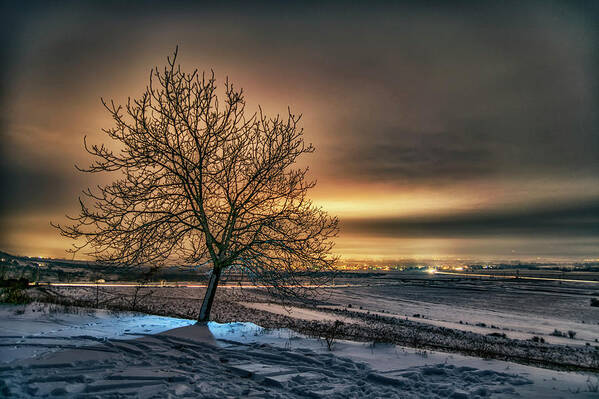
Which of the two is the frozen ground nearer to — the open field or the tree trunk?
the tree trunk

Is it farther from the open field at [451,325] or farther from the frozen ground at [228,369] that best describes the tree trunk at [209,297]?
the open field at [451,325]

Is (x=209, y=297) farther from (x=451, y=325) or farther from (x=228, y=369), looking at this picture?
(x=451, y=325)

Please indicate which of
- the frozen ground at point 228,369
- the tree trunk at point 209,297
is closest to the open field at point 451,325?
the tree trunk at point 209,297

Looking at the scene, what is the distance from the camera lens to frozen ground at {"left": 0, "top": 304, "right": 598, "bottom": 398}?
5062 mm

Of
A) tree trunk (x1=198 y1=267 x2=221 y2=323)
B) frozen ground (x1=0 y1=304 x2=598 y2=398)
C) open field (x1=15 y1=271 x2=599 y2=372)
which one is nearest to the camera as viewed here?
frozen ground (x1=0 y1=304 x2=598 y2=398)

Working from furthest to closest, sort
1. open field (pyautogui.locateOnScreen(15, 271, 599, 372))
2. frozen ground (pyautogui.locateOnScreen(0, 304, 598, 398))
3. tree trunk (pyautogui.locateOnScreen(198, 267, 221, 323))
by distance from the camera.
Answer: open field (pyautogui.locateOnScreen(15, 271, 599, 372))
tree trunk (pyautogui.locateOnScreen(198, 267, 221, 323))
frozen ground (pyautogui.locateOnScreen(0, 304, 598, 398))

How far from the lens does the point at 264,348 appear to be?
7.98 m

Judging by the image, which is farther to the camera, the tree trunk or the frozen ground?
the tree trunk

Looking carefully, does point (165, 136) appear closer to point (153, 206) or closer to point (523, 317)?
point (153, 206)

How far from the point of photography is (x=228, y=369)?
6273mm

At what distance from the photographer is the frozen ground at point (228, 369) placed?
506cm

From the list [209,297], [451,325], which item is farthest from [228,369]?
[451,325]

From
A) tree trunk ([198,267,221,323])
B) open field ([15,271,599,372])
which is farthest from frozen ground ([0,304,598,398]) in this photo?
open field ([15,271,599,372])

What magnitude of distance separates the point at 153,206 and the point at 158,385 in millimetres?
5822
